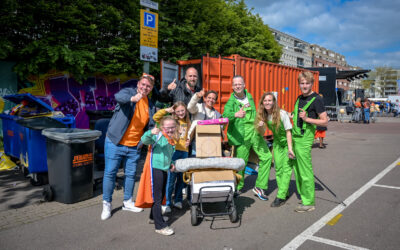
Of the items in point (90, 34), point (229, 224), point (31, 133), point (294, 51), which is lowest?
point (229, 224)

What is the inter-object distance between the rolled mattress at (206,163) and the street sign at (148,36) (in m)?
3.54

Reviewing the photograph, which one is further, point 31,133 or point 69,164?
point 31,133

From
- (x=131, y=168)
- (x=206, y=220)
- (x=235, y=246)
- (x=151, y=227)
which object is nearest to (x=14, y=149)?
(x=131, y=168)

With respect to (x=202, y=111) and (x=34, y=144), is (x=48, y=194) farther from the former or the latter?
(x=202, y=111)

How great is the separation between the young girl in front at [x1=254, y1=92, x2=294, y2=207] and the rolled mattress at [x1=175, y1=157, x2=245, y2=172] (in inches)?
35.4

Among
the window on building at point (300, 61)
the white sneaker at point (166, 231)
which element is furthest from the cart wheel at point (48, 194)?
the window on building at point (300, 61)

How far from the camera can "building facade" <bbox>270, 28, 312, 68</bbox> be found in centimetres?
8894

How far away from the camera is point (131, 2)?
29.1ft

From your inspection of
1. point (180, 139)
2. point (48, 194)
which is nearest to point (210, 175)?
point (180, 139)

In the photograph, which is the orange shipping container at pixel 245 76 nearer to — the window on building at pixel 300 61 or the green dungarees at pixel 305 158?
the green dungarees at pixel 305 158

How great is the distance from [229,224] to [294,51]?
331ft

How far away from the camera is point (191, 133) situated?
4.22 meters

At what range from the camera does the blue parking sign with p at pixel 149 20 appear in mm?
6641

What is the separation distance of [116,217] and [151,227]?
64 centimetres
